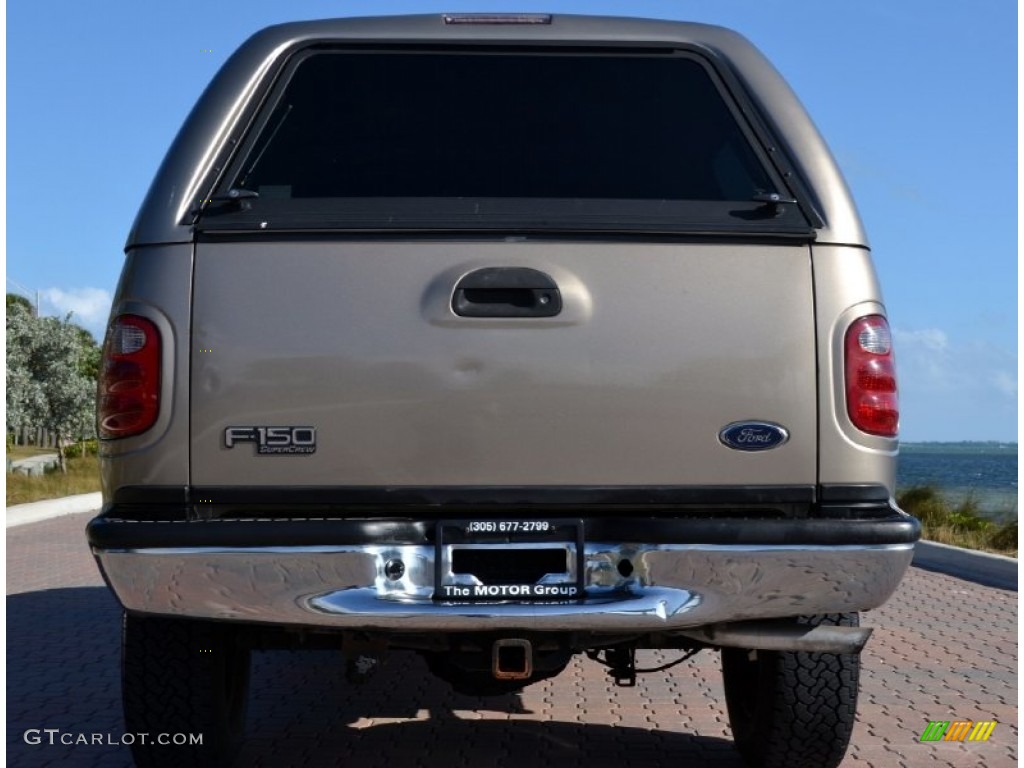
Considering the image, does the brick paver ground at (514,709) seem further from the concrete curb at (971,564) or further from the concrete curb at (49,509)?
the concrete curb at (49,509)

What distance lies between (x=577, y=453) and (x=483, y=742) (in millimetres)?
2164

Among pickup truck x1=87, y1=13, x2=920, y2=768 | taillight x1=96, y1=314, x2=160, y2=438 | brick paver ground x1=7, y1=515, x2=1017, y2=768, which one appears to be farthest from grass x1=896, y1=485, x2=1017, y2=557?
taillight x1=96, y1=314, x2=160, y2=438

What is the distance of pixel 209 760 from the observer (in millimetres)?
4113

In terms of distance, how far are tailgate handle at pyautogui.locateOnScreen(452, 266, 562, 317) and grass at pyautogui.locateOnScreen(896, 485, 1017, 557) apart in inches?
502

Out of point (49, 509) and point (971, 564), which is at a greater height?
point (971, 564)

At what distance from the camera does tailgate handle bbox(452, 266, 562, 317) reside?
3518 mm

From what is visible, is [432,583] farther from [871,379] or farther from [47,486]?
[47,486]

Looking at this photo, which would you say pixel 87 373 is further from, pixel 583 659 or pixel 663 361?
pixel 663 361

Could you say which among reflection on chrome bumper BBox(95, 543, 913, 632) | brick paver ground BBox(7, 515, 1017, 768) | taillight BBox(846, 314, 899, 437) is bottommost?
brick paver ground BBox(7, 515, 1017, 768)

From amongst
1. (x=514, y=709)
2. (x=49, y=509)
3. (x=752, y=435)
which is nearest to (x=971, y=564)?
(x=514, y=709)

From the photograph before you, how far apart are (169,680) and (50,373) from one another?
45.9m

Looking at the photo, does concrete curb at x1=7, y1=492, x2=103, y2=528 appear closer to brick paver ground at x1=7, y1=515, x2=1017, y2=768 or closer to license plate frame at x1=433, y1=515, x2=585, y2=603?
brick paver ground at x1=7, y1=515, x2=1017, y2=768

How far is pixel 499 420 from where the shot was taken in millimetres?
3477

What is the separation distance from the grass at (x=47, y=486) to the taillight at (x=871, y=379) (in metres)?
21.0
